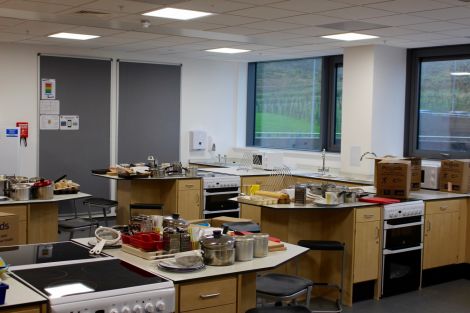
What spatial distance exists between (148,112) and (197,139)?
992 mm

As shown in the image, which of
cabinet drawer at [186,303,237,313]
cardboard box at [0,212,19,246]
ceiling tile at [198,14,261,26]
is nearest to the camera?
cabinet drawer at [186,303,237,313]

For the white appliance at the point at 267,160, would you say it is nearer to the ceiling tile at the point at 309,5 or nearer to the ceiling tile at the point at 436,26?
the ceiling tile at the point at 436,26

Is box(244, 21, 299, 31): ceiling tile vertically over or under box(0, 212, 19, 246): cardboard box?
over

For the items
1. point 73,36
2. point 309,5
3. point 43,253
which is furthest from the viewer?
point 73,36

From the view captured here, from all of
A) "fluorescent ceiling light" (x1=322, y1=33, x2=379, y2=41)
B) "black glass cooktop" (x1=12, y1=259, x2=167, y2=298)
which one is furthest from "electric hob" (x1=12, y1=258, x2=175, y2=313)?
"fluorescent ceiling light" (x1=322, y1=33, x2=379, y2=41)

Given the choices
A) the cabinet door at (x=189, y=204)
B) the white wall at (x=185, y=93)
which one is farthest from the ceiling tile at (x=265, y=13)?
the white wall at (x=185, y=93)

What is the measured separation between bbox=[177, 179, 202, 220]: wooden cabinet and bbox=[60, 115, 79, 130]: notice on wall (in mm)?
2496

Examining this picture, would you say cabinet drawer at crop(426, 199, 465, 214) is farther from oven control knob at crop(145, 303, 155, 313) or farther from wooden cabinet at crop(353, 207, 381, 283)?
oven control knob at crop(145, 303, 155, 313)

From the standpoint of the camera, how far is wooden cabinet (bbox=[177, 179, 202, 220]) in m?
7.51

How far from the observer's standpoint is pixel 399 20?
19.8ft

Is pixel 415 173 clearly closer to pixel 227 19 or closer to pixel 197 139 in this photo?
pixel 227 19

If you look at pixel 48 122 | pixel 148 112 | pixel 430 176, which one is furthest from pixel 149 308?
pixel 148 112

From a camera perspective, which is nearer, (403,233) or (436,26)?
(403,233)

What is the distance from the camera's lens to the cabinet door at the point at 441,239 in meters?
6.13
